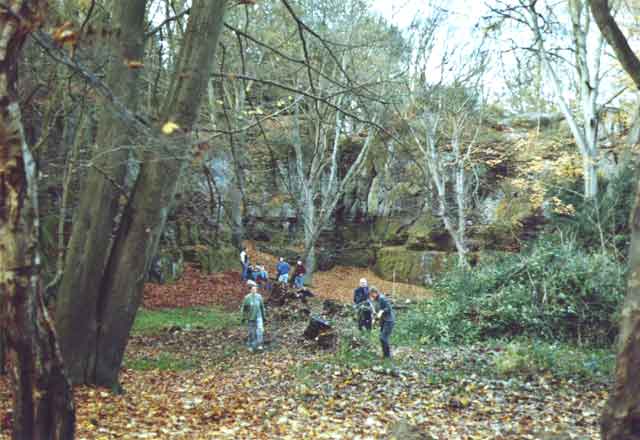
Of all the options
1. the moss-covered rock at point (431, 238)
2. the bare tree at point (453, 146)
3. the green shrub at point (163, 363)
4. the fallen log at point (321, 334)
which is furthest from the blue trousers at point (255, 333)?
the moss-covered rock at point (431, 238)

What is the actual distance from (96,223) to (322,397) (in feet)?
12.3

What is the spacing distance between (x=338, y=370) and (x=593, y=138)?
11905mm

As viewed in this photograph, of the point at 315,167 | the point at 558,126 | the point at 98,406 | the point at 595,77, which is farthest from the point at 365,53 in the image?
the point at 98,406

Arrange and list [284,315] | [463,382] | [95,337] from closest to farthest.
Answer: [95,337] < [463,382] < [284,315]

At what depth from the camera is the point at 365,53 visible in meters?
19.1

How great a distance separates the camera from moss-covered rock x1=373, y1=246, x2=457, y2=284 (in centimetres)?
2541

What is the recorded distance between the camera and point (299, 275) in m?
20.0

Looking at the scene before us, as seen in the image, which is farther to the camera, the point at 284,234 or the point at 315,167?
the point at 284,234

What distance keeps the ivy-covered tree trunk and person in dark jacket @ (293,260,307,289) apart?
51.6 ft

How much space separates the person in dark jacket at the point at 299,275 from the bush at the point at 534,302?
21.4 feet

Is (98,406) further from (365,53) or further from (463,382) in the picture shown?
(365,53)

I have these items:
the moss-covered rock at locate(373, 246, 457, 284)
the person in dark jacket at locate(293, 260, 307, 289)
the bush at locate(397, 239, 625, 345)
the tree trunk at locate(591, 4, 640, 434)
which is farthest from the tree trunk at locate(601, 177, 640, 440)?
the moss-covered rock at locate(373, 246, 457, 284)

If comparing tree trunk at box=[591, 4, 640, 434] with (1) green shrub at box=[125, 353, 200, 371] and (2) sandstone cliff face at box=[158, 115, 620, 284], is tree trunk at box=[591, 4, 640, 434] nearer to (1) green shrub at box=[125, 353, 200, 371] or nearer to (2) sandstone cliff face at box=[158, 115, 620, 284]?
(1) green shrub at box=[125, 353, 200, 371]

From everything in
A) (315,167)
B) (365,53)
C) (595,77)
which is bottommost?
(315,167)
